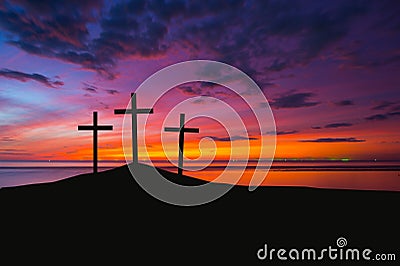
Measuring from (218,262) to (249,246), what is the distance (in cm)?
129

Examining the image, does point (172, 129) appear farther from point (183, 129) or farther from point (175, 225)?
point (175, 225)

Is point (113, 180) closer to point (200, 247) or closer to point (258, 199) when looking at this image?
point (258, 199)

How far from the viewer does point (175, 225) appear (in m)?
9.79

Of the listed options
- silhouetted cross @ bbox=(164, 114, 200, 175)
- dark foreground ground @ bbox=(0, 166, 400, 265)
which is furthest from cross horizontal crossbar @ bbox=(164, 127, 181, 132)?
dark foreground ground @ bbox=(0, 166, 400, 265)

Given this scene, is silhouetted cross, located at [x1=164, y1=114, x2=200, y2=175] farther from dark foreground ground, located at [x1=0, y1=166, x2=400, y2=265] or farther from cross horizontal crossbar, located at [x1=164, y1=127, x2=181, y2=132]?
dark foreground ground, located at [x1=0, y1=166, x2=400, y2=265]

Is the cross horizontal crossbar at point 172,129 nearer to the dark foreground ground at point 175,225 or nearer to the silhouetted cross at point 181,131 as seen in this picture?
the silhouetted cross at point 181,131

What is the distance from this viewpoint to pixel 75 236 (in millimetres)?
8781

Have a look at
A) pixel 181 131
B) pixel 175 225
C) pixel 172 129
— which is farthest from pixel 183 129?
pixel 175 225

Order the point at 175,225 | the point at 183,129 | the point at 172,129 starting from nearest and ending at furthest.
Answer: the point at 175,225
the point at 172,129
the point at 183,129

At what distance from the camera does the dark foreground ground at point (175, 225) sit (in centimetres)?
774

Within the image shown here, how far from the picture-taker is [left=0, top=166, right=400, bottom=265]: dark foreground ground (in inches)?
305

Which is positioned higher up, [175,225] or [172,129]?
[172,129]

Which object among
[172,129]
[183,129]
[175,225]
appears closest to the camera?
[175,225]

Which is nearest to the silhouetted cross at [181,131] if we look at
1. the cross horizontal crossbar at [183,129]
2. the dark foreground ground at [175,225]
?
the cross horizontal crossbar at [183,129]
